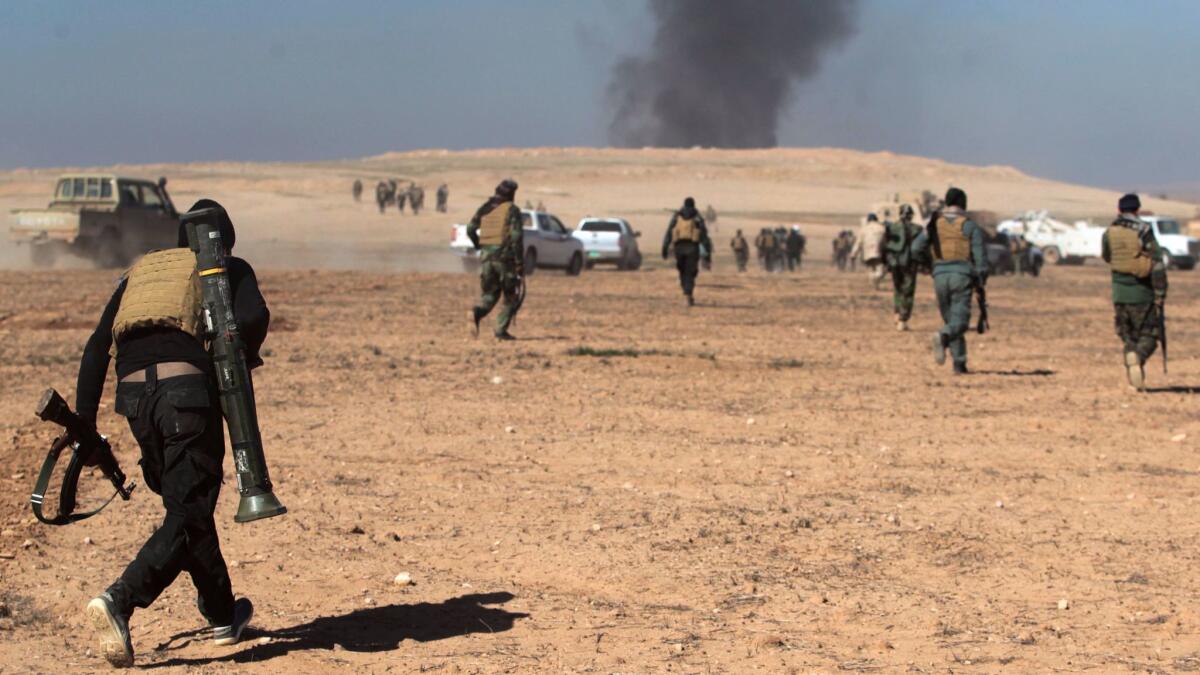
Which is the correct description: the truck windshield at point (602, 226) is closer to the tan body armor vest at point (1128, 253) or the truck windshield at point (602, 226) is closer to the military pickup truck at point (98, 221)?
the military pickup truck at point (98, 221)

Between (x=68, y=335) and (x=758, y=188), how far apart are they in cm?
7638

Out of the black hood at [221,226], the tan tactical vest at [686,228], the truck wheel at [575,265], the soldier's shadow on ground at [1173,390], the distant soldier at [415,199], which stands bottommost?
the soldier's shadow on ground at [1173,390]

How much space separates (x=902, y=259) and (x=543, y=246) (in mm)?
17705

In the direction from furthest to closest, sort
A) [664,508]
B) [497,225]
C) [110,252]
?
[110,252]
[497,225]
[664,508]

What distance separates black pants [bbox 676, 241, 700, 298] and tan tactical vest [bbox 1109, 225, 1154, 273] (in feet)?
28.6

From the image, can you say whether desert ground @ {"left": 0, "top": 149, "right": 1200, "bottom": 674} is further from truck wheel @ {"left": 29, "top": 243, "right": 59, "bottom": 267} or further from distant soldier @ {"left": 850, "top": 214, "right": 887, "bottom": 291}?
truck wheel @ {"left": 29, "top": 243, "right": 59, "bottom": 267}

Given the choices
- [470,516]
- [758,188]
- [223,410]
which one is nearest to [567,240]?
[470,516]

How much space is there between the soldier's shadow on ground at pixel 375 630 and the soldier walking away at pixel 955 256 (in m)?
7.81

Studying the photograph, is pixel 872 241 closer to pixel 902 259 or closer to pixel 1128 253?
pixel 902 259

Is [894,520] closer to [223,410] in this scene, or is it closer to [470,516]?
[470,516]

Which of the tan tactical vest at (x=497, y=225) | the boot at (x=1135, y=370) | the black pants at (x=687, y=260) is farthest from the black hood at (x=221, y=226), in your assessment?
the black pants at (x=687, y=260)

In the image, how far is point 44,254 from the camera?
32.8m

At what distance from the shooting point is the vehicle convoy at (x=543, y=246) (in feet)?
110

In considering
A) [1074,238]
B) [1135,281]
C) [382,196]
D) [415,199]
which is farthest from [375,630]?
[382,196]
